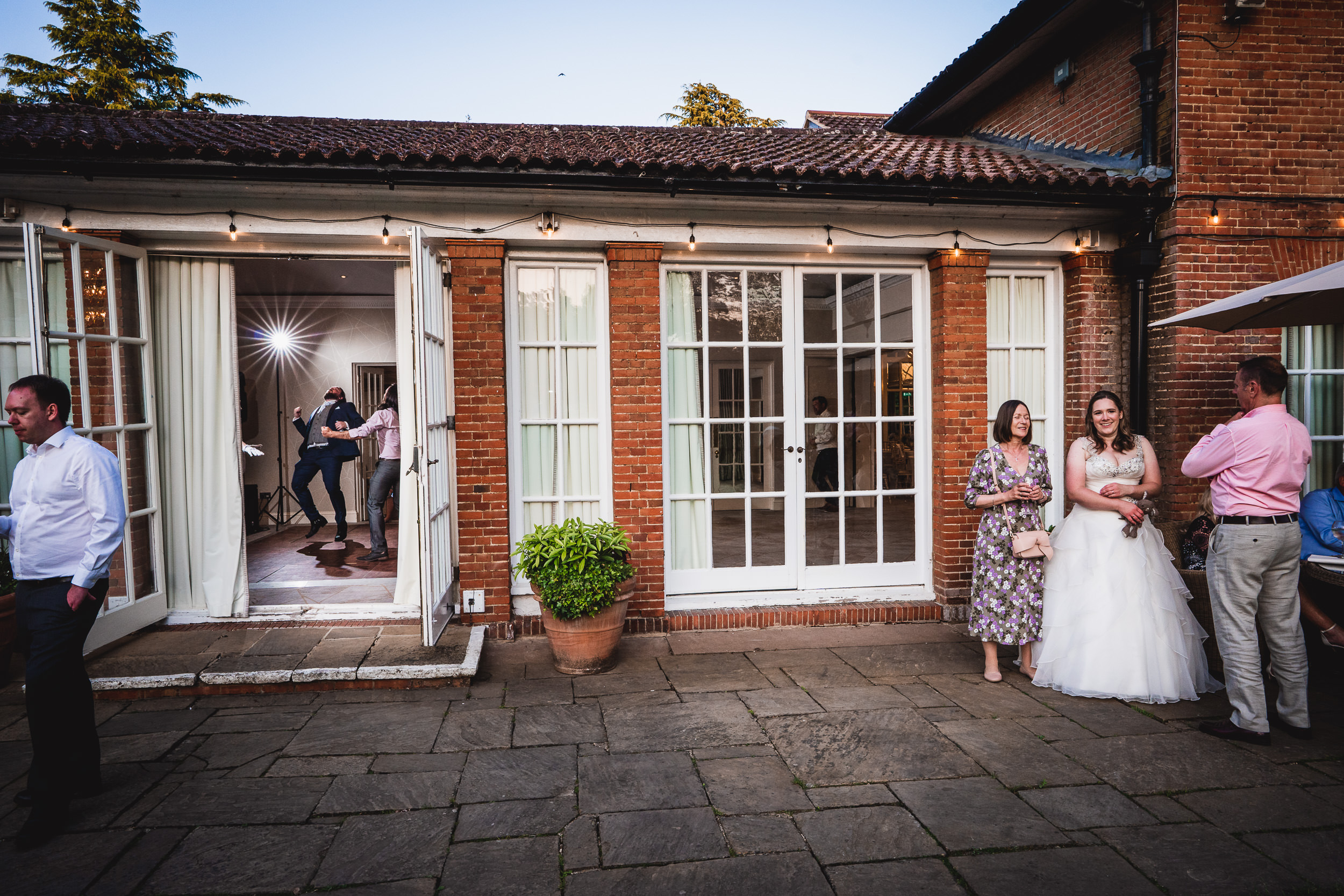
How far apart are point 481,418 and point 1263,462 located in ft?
15.4

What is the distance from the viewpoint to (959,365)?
5.86 meters

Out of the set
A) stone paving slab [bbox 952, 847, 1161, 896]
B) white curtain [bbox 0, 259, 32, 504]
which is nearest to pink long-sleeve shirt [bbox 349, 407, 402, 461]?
white curtain [bbox 0, 259, 32, 504]

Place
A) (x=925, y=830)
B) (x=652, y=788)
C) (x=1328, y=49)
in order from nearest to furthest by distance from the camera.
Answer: (x=925, y=830)
(x=652, y=788)
(x=1328, y=49)

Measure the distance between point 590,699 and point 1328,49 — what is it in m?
7.40

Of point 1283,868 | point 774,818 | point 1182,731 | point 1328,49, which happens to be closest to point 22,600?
point 774,818

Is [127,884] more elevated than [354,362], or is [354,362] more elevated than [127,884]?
[354,362]

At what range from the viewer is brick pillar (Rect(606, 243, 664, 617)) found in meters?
5.55

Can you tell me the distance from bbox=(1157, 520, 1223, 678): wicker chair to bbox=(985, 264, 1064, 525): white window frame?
1174 mm

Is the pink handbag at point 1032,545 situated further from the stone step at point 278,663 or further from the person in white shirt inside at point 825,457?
the stone step at point 278,663

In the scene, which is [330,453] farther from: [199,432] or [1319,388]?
[1319,388]

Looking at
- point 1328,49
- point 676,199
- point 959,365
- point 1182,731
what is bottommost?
point 1182,731

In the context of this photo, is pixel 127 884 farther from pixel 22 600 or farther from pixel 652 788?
pixel 652 788

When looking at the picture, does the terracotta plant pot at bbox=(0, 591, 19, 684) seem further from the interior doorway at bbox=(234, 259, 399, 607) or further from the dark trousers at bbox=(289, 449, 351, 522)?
the interior doorway at bbox=(234, 259, 399, 607)

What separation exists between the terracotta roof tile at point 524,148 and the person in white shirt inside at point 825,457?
176cm
